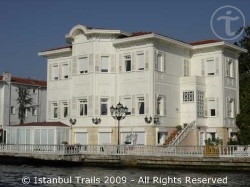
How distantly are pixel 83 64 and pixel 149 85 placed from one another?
6.18 metres

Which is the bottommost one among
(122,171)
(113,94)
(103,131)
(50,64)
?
(122,171)

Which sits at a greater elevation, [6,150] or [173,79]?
[173,79]

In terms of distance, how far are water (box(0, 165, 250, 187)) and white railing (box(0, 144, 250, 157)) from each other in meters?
1.56

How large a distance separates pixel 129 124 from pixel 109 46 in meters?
6.32

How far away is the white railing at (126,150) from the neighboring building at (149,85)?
350 cm

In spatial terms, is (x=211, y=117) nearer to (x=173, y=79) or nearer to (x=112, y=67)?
(x=173, y=79)

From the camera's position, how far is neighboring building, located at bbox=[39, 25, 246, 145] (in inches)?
1382

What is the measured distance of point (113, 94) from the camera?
36.8 m

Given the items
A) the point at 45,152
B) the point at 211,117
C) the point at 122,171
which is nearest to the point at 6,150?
the point at 45,152

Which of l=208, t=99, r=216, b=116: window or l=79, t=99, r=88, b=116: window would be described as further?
l=79, t=99, r=88, b=116: window

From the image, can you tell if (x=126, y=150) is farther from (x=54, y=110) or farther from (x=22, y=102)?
(x=22, y=102)

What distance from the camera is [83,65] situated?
37812 mm

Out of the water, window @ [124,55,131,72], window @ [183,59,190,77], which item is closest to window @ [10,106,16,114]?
window @ [124,55,131,72]

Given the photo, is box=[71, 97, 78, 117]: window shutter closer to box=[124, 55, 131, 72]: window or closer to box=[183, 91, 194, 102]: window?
box=[124, 55, 131, 72]: window
